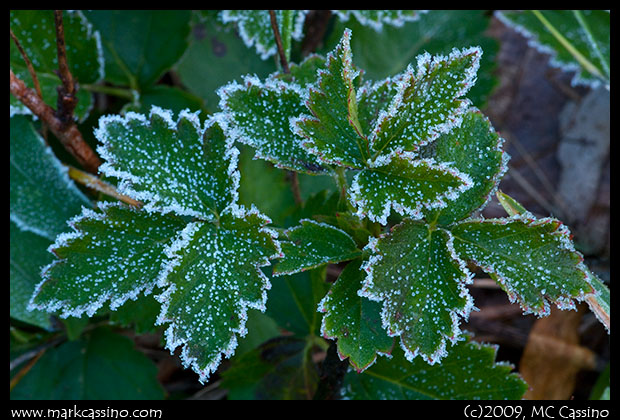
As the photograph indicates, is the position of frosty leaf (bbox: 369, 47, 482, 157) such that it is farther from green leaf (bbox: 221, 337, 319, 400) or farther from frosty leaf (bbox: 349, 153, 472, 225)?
green leaf (bbox: 221, 337, 319, 400)

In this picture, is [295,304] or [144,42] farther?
[144,42]

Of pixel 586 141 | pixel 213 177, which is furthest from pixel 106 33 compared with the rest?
pixel 586 141

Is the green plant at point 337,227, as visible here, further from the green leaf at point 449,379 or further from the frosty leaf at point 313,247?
the green leaf at point 449,379

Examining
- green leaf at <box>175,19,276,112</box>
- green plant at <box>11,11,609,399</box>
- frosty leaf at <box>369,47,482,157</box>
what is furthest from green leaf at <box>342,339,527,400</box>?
green leaf at <box>175,19,276,112</box>

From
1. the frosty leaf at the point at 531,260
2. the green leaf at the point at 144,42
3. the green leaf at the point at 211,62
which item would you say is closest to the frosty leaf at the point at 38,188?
the green leaf at the point at 144,42

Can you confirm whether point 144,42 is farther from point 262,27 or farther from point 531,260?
point 531,260

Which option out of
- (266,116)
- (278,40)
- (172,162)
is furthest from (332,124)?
(278,40)
